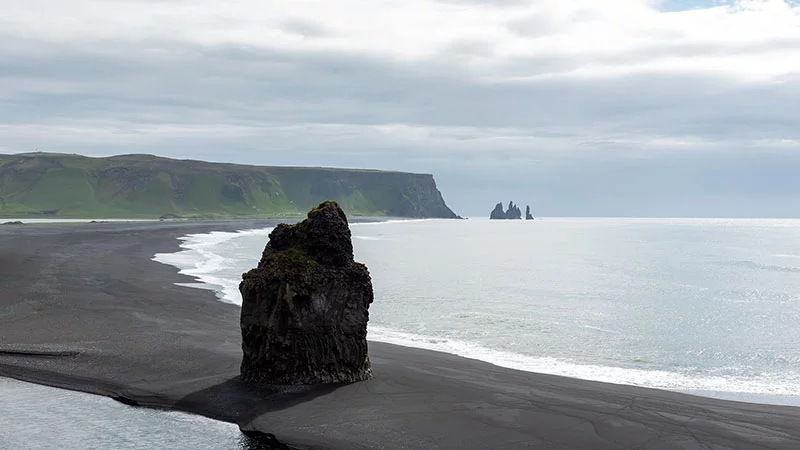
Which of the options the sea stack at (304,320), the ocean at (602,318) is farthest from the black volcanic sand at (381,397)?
the ocean at (602,318)

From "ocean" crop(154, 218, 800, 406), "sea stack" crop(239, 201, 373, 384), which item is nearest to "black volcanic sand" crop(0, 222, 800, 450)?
"sea stack" crop(239, 201, 373, 384)

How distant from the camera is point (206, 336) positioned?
84.1 ft

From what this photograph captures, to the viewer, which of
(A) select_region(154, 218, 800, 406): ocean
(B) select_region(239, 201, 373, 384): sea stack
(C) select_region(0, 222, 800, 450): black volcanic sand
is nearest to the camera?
(C) select_region(0, 222, 800, 450): black volcanic sand

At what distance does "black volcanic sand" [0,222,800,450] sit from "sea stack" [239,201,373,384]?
1.93 feet

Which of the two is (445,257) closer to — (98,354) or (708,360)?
(708,360)

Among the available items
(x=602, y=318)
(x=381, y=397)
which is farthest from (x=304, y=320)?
(x=602, y=318)

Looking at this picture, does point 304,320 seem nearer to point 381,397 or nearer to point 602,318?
point 381,397

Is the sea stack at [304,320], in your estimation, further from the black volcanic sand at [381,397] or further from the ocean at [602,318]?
the ocean at [602,318]

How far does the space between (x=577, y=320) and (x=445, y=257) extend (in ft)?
173

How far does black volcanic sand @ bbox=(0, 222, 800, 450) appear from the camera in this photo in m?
14.9

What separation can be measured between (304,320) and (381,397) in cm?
299

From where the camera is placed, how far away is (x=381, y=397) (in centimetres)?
1777

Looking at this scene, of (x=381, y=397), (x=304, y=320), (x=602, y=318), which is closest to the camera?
(x=381, y=397)

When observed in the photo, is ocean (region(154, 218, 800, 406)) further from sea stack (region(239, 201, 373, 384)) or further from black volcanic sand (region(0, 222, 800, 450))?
sea stack (region(239, 201, 373, 384))
